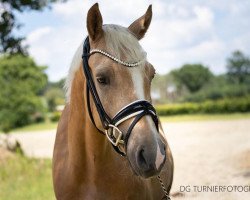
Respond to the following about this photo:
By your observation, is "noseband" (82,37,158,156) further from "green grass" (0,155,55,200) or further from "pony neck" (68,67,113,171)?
"green grass" (0,155,55,200)

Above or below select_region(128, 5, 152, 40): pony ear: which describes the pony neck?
below

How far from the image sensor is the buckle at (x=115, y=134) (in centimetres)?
234

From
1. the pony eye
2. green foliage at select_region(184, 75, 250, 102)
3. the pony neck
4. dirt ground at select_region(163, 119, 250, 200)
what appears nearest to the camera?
the pony eye

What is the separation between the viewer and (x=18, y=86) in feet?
107

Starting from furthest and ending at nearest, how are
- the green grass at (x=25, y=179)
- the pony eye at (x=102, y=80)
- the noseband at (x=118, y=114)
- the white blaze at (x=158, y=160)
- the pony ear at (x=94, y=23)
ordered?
the green grass at (x=25, y=179)
the pony ear at (x=94, y=23)
the pony eye at (x=102, y=80)
the noseband at (x=118, y=114)
the white blaze at (x=158, y=160)

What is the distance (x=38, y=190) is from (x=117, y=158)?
568 cm

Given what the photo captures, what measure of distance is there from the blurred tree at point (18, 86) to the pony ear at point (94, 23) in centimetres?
2707

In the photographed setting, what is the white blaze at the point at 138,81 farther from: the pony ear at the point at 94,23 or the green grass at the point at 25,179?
the green grass at the point at 25,179

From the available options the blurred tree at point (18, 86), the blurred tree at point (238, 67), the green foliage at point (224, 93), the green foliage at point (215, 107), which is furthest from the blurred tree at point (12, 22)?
the blurred tree at point (238, 67)

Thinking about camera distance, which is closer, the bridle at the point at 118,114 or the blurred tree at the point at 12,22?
the bridle at the point at 118,114

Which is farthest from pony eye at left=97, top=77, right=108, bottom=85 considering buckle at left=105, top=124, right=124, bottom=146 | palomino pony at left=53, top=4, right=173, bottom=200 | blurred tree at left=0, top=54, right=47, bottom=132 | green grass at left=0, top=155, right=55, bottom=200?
blurred tree at left=0, top=54, right=47, bottom=132

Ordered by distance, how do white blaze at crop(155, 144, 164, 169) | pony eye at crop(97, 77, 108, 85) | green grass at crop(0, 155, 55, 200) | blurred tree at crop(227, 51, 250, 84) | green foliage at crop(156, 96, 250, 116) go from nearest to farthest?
white blaze at crop(155, 144, 164, 169) < pony eye at crop(97, 77, 108, 85) < green grass at crop(0, 155, 55, 200) < green foliage at crop(156, 96, 250, 116) < blurred tree at crop(227, 51, 250, 84)

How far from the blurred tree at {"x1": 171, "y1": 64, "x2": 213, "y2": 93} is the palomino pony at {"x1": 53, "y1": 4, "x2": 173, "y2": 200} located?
8430 centimetres

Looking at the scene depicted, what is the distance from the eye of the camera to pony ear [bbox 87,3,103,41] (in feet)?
8.37
